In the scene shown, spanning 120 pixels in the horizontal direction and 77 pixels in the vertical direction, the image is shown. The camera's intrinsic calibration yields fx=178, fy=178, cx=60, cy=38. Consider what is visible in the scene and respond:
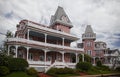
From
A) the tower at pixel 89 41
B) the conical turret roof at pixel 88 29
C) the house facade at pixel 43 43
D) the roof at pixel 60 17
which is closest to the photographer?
the house facade at pixel 43 43

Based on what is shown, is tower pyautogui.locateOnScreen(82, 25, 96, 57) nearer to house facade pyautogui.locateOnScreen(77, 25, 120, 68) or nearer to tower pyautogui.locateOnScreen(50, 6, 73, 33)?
house facade pyautogui.locateOnScreen(77, 25, 120, 68)

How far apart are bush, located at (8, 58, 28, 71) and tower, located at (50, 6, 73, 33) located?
62.3 feet

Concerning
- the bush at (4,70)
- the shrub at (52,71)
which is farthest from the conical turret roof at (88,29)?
the bush at (4,70)

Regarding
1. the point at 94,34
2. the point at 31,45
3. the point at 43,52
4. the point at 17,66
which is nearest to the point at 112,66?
the point at 94,34

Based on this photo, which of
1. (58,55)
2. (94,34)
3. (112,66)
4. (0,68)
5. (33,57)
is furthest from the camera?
(94,34)

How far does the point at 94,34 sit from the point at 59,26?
25181mm

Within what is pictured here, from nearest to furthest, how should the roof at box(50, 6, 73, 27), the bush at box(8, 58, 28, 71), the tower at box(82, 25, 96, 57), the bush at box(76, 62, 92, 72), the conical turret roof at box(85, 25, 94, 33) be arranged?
the bush at box(8, 58, 28, 71), the bush at box(76, 62, 92, 72), the roof at box(50, 6, 73, 27), the tower at box(82, 25, 96, 57), the conical turret roof at box(85, 25, 94, 33)

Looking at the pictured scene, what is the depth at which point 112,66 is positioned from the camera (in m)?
65.1

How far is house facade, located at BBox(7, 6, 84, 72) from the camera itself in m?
35.8

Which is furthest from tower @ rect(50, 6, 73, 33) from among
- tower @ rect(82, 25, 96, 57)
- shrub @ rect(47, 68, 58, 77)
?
tower @ rect(82, 25, 96, 57)

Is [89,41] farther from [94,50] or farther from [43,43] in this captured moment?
[43,43]

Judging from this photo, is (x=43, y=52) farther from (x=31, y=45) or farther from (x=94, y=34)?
(x=94, y=34)

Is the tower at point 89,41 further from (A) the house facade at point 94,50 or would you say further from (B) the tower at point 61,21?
(B) the tower at point 61,21

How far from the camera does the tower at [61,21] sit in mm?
48091
